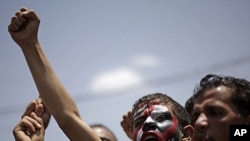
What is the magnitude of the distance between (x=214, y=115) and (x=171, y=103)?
0.57 meters

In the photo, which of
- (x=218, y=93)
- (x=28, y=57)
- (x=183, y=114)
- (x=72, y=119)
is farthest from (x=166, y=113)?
(x=28, y=57)

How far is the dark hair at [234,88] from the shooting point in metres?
3.18

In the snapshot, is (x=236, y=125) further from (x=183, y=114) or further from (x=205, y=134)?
(x=183, y=114)

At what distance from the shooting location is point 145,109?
11.1ft

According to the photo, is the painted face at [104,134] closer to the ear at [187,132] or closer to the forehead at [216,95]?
the ear at [187,132]

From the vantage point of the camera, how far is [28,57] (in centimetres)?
293

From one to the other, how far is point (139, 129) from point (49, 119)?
64 cm

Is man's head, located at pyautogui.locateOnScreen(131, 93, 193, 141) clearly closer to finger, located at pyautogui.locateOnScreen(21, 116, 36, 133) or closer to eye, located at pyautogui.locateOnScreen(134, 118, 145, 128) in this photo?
eye, located at pyautogui.locateOnScreen(134, 118, 145, 128)

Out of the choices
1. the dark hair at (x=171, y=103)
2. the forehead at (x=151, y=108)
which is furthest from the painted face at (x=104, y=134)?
the forehead at (x=151, y=108)

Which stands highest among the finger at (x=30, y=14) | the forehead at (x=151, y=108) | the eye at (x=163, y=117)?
the finger at (x=30, y=14)

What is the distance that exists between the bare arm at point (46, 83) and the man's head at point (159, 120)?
1.48 feet

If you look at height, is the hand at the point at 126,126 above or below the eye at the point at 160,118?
above

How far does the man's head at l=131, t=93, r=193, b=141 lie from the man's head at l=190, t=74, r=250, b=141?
176mm

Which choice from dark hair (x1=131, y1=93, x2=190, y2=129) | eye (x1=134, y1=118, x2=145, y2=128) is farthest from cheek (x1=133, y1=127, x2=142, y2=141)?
dark hair (x1=131, y1=93, x2=190, y2=129)
